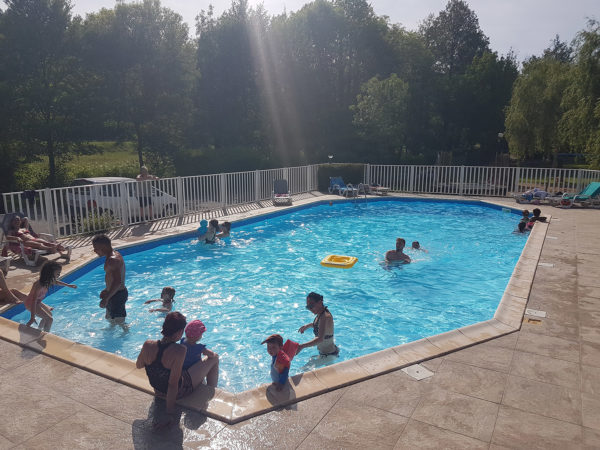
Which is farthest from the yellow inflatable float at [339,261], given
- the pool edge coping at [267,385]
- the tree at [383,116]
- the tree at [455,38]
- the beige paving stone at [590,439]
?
the tree at [455,38]

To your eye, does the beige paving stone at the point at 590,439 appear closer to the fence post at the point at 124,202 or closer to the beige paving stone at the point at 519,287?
the beige paving stone at the point at 519,287

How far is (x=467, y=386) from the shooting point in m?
4.30

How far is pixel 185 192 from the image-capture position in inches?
563

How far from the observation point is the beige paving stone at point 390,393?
157 inches

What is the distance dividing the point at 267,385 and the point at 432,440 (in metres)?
1.64

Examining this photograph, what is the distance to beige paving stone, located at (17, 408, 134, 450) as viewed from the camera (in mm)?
3459

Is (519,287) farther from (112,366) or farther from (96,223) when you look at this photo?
(96,223)

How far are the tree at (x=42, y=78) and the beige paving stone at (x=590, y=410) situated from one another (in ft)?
74.6

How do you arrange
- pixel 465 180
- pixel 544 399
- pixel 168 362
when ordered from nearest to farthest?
pixel 168 362 < pixel 544 399 < pixel 465 180

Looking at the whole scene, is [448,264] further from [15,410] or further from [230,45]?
[230,45]

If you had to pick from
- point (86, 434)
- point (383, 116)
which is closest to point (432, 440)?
point (86, 434)

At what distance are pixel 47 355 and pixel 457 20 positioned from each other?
5674cm

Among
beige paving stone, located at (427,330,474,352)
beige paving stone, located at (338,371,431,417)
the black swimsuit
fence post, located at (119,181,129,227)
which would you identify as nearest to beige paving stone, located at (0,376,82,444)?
the black swimsuit

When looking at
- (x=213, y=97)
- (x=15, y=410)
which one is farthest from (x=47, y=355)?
(x=213, y=97)
